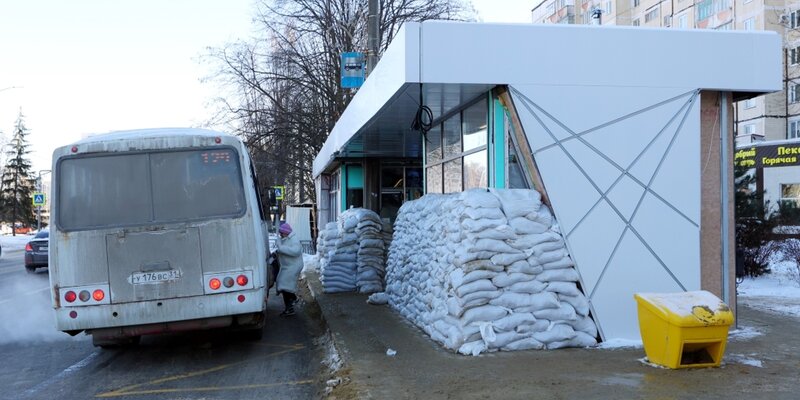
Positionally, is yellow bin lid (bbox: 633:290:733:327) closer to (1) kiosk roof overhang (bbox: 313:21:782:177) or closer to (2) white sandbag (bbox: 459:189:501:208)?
(2) white sandbag (bbox: 459:189:501:208)

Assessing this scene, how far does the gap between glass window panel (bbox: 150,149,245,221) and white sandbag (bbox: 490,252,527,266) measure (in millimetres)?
3034

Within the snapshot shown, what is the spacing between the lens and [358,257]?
568 inches

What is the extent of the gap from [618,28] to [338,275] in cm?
815

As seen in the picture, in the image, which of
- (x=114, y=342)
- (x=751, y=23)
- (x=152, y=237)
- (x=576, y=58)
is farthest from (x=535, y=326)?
(x=751, y=23)

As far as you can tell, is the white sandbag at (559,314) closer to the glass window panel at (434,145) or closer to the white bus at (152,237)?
the white bus at (152,237)

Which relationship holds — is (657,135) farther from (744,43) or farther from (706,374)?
(706,374)

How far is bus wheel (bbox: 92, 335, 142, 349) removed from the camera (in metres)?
8.59

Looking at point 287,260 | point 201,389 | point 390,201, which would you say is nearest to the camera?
point 201,389

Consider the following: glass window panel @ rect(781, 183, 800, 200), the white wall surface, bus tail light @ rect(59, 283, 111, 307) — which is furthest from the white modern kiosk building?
glass window panel @ rect(781, 183, 800, 200)

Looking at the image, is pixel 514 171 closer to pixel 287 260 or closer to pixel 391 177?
pixel 287 260

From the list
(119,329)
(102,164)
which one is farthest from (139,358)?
(102,164)

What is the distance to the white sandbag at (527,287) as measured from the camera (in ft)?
25.0

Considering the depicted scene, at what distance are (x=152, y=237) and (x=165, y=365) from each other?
1668 millimetres

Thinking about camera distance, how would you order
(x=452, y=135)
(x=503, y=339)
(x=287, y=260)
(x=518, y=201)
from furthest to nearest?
(x=287, y=260)
(x=452, y=135)
(x=518, y=201)
(x=503, y=339)
